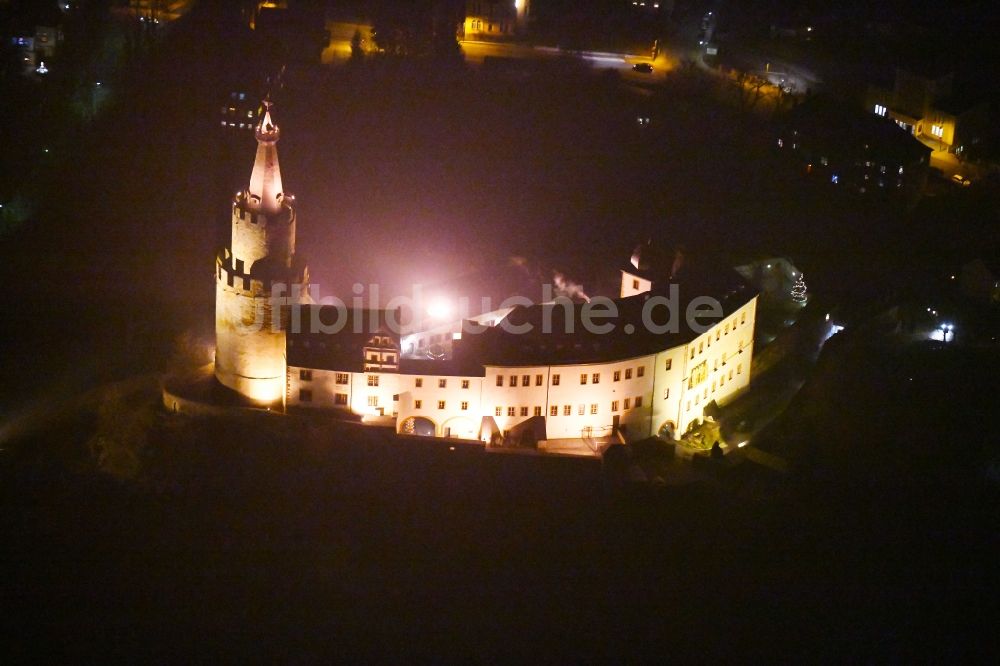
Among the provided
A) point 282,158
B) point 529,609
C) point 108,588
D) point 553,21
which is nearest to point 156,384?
point 108,588

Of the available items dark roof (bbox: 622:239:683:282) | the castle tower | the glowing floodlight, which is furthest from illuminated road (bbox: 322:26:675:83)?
the castle tower

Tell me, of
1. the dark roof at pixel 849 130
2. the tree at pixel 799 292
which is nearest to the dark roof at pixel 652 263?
the tree at pixel 799 292

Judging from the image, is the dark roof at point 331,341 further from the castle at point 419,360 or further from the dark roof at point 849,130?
the dark roof at point 849,130

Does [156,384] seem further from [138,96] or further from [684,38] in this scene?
[684,38]

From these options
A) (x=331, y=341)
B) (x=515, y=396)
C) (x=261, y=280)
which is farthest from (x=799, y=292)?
(x=261, y=280)

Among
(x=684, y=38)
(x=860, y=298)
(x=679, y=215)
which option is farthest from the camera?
(x=684, y=38)

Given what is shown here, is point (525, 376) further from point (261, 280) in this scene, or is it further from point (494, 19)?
point (494, 19)

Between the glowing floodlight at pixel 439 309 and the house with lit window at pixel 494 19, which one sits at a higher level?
the house with lit window at pixel 494 19
